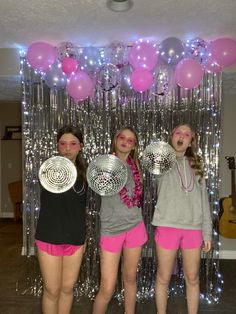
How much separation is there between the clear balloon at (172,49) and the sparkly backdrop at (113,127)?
0.34m

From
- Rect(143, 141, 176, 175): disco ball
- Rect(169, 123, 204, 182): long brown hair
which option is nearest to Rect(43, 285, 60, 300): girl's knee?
Rect(143, 141, 176, 175): disco ball

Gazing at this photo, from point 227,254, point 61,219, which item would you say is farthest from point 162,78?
point 227,254

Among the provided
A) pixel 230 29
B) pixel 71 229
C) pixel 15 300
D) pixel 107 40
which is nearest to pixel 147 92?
pixel 107 40

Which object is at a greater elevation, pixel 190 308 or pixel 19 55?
pixel 19 55

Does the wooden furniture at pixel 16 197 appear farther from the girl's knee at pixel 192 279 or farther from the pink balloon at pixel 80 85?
the girl's knee at pixel 192 279

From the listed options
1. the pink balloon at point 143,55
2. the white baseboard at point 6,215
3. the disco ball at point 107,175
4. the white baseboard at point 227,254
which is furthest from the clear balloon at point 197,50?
the white baseboard at point 6,215

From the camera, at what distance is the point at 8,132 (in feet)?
21.8

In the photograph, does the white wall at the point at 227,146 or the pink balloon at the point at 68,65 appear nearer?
the pink balloon at the point at 68,65

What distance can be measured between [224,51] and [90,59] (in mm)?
1025

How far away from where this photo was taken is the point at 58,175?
75.9 inches

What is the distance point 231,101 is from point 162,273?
7.89ft

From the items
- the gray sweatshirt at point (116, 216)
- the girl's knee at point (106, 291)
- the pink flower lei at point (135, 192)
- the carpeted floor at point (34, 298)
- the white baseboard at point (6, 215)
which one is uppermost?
the pink flower lei at point (135, 192)

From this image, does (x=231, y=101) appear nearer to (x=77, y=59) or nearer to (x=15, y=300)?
(x=77, y=59)

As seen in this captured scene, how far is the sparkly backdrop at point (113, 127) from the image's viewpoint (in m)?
2.88
